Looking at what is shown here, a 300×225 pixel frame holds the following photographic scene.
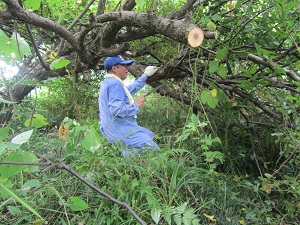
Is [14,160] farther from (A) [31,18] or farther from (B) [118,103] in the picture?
(B) [118,103]

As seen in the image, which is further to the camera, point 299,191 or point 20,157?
point 299,191

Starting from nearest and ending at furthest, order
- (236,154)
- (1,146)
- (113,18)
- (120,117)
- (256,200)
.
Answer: (1,146) < (256,200) < (113,18) < (236,154) < (120,117)

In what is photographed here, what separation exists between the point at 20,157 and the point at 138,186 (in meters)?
0.96

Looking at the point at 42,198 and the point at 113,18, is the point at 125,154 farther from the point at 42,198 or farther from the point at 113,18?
the point at 113,18

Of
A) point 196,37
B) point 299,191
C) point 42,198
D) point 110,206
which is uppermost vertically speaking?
point 196,37

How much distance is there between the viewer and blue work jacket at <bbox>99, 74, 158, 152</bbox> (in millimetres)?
2602

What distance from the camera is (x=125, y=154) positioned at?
6.99ft

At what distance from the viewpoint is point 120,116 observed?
8.87ft

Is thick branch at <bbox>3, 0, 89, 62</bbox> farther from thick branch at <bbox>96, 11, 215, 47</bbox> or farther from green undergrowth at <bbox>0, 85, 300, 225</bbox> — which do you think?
green undergrowth at <bbox>0, 85, 300, 225</bbox>

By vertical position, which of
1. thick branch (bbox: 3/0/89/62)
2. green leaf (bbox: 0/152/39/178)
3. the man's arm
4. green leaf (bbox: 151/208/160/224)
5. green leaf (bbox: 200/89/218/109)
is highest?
thick branch (bbox: 3/0/89/62)

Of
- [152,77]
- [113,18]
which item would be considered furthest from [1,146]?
[152,77]

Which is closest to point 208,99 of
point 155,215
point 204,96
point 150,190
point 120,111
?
point 204,96

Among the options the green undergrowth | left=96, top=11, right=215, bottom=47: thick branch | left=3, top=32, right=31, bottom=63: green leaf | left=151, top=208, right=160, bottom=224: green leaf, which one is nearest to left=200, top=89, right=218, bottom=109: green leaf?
the green undergrowth

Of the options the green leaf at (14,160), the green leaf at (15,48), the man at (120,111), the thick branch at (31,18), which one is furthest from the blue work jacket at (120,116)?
the green leaf at (14,160)
